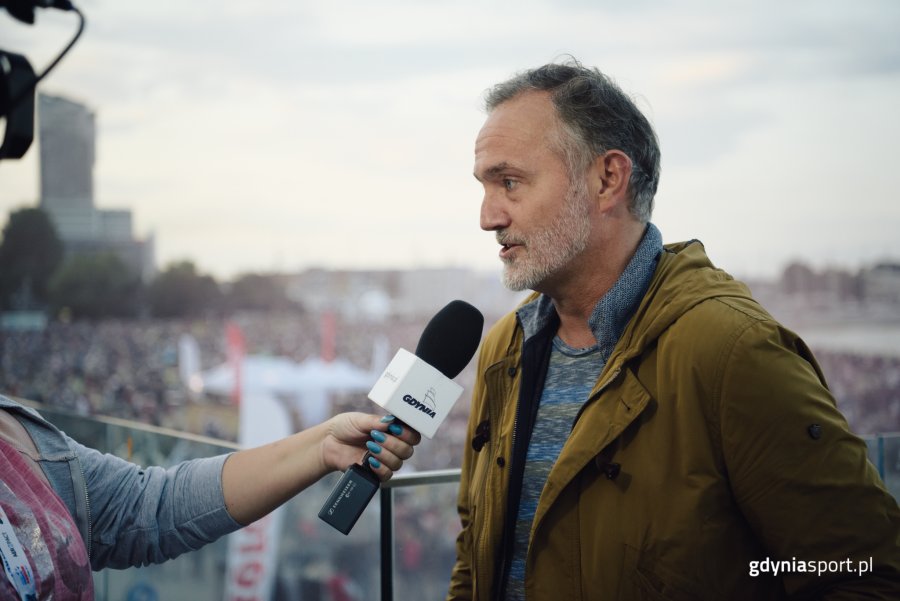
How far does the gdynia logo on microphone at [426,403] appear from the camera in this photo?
57.1 inches

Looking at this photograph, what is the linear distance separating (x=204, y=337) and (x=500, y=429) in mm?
31316

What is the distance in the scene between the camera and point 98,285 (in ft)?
90.9

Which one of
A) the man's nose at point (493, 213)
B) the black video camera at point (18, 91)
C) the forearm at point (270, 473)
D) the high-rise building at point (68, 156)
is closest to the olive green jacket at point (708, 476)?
the man's nose at point (493, 213)

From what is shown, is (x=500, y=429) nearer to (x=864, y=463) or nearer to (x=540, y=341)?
(x=540, y=341)

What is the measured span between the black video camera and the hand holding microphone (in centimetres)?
74

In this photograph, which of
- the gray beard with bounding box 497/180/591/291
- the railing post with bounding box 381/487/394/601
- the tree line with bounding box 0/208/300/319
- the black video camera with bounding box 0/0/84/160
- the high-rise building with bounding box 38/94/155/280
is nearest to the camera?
the black video camera with bounding box 0/0/84/160

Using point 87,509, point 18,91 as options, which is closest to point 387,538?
point 87,509

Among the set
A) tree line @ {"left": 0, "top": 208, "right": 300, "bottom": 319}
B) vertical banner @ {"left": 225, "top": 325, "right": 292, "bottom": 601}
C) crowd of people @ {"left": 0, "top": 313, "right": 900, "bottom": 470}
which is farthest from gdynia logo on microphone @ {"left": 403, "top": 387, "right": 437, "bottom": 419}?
tree line @ {"left": 0, "top": 208, "right": 300, "bottom": 319}

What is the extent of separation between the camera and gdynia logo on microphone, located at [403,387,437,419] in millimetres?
1449

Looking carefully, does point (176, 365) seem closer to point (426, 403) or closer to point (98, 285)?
point (98, 285)

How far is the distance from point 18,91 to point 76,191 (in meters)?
23.4
